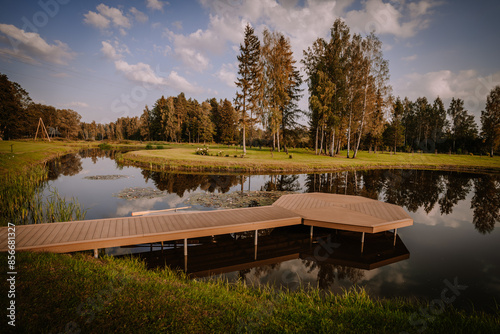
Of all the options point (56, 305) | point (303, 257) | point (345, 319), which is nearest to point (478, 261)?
point (303, 257)

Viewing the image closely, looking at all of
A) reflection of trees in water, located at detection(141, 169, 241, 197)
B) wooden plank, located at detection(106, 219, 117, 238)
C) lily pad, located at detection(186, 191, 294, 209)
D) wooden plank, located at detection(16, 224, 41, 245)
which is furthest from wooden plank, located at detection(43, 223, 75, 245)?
reflection of trees in water, located at detection(141, 169, 241, 197)

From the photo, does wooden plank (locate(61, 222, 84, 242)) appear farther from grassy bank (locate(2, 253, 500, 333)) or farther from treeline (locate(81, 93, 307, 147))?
treeline (locate(81, 93, 307, 147))

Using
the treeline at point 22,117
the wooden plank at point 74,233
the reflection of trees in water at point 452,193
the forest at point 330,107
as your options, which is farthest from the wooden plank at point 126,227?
the treeline at point 22,117

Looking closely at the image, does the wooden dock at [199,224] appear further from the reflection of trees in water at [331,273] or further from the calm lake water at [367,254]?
the reflection of trees in water at [331,273]

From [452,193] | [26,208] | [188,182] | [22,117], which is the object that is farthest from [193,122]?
[452,193]

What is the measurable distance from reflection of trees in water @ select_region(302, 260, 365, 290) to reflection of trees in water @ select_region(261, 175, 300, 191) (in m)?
10.2

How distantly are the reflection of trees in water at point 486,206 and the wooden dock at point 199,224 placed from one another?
512cm

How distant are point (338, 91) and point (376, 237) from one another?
2872cm

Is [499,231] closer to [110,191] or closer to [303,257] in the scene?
[303,257]

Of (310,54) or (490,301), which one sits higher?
(310,54)

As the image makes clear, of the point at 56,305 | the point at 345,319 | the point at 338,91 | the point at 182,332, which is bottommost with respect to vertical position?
the point at 345,319

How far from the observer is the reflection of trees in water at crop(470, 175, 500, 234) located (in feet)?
37.3

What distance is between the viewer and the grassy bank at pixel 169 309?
11.6 feet

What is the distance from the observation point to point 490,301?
5.68 meters
